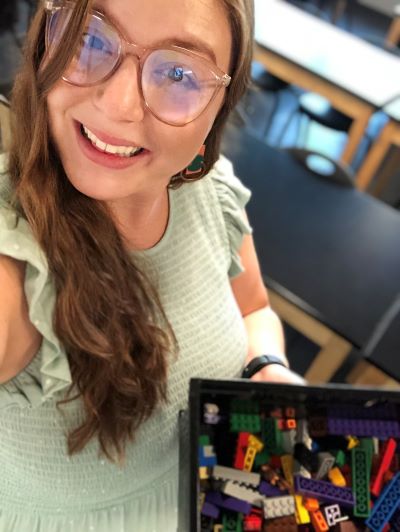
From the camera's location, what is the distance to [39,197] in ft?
2.00

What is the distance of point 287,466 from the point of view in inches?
30.0

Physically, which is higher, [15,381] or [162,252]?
[162,252]

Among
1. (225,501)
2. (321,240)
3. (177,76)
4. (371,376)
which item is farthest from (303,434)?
(321,240)

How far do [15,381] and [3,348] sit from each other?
0.31 feet

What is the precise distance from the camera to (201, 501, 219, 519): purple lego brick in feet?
2.26

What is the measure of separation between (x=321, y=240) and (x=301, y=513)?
957mm

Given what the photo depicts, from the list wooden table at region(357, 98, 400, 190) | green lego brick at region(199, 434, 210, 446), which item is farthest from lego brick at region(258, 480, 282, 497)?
wooden table at region(357, 98, 400, 190)

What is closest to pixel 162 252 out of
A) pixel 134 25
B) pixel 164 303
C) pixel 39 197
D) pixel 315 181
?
pixel 164 303

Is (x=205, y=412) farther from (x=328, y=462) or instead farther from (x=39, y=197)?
(x=39, y=197)

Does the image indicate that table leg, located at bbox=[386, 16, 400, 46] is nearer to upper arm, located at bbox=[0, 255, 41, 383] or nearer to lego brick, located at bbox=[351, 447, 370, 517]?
lego brick, located at bbox=[351, 447, 370, 517]

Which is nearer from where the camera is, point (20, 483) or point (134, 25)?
point (134, 25)

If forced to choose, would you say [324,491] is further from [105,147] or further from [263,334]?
[105,147]

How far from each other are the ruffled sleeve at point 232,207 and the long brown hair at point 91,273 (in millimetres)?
174

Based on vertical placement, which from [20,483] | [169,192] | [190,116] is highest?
[190,116]
